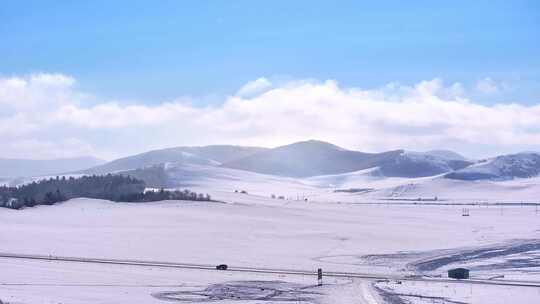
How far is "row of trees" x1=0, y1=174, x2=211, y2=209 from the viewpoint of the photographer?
388 feet

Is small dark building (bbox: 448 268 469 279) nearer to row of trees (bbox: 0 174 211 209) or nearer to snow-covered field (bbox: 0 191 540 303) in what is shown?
snow-covered field (bbox: 0 191 540 303)

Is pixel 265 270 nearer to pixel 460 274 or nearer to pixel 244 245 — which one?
pixel 460 274

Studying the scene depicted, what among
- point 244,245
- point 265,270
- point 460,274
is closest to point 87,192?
point 244,245

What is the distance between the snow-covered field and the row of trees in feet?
16.8

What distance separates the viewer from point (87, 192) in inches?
5207

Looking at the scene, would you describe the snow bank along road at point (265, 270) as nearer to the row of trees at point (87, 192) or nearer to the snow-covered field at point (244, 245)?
the snow-covered field at point (244, 245)

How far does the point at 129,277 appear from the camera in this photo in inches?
1665

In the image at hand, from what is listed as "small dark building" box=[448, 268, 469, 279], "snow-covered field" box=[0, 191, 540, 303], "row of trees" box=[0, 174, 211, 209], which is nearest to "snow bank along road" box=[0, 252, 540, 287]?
"small dark building" box=[448, 268, 469, 279]

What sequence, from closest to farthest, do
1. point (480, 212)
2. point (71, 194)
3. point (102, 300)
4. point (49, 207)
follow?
point (102, 300) → point (49, 207) → point (480, 212) → point (71, 194)

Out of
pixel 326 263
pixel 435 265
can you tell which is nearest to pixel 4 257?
pixel 326 263

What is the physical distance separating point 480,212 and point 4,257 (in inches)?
3432

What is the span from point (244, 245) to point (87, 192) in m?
72.5

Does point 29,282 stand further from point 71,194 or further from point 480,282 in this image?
point 71,194

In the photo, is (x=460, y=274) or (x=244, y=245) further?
(x=244, y=245)
